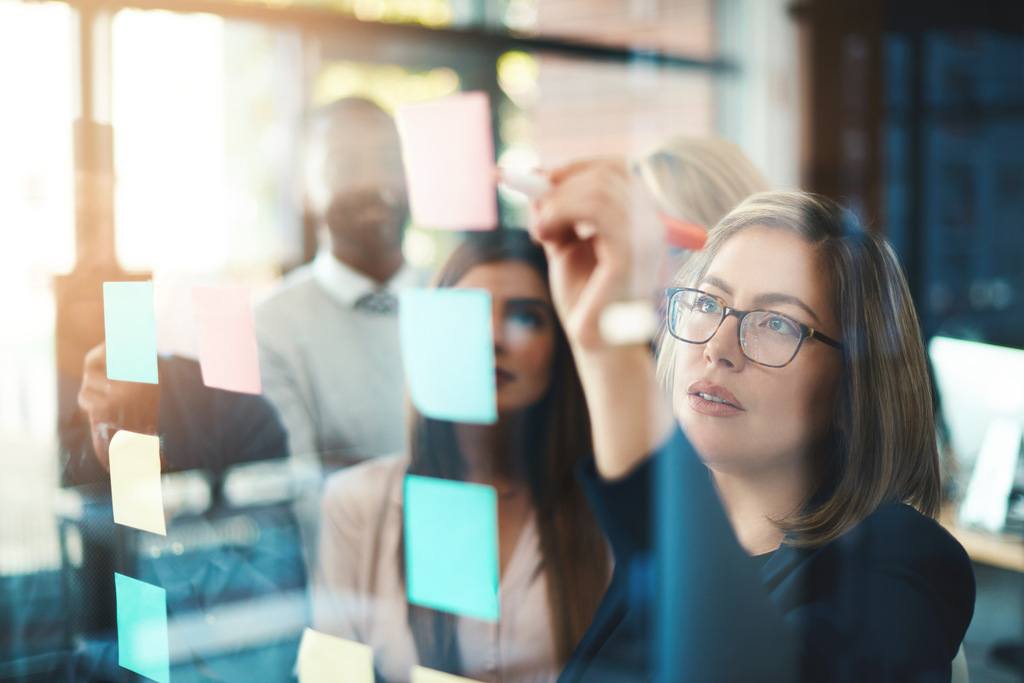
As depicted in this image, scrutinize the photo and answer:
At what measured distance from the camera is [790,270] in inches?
20.9

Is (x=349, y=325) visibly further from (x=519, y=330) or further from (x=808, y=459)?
(x=808, y=459)

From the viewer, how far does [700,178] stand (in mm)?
646

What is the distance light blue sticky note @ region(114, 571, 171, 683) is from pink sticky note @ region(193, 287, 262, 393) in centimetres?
19

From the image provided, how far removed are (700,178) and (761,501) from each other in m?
0.22

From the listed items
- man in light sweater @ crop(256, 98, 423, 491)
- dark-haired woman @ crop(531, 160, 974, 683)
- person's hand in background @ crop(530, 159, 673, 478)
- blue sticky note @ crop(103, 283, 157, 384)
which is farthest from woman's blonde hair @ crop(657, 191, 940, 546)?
blue sticky note @ crop(103, 283, 157, 384)

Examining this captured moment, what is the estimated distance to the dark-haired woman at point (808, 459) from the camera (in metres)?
0.52

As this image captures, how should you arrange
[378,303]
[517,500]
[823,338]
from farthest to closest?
[378,303] → [517,500] → [823,338]

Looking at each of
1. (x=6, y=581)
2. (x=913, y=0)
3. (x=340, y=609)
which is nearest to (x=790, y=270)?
(x=340, y=609)

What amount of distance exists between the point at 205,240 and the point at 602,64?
92 cm

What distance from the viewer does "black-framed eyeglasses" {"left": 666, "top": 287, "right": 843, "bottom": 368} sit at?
53cm

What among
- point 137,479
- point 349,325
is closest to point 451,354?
point 349,325

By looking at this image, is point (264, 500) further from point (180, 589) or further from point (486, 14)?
point (486, 14)

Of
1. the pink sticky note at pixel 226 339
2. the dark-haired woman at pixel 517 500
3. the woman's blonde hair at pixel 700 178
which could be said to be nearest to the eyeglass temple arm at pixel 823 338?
the woman's blonde hair at pixel 700 178

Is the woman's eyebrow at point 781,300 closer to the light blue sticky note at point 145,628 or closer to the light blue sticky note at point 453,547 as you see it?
the light blue sticky note at point 453,547
